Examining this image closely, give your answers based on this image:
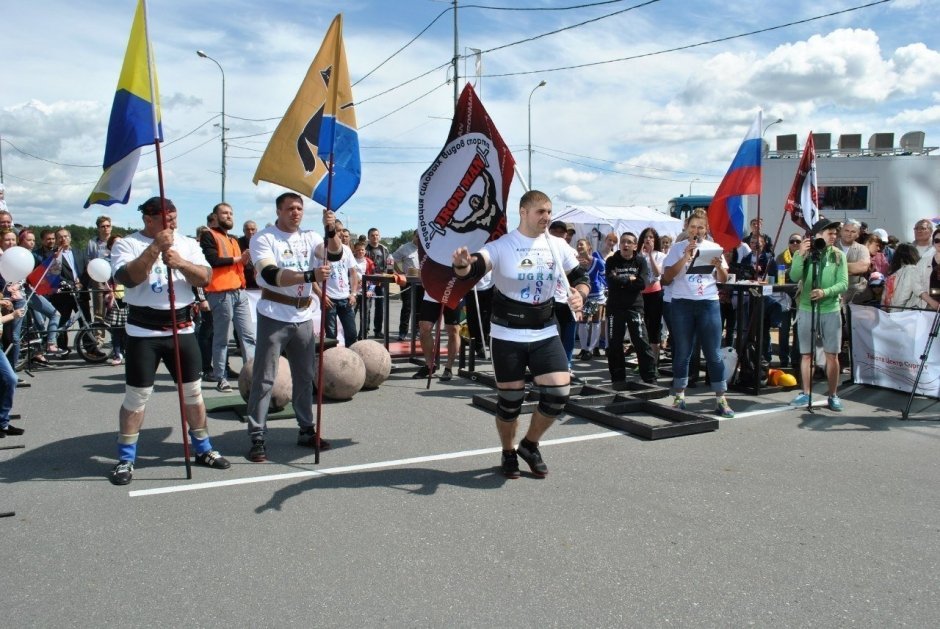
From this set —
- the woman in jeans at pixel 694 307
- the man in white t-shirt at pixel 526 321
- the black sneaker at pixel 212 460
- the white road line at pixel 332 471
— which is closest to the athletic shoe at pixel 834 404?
the woman in jeans at pixel 694 307

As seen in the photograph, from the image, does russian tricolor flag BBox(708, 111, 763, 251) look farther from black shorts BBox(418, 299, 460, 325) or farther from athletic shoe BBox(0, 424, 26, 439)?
athletic shoe BBox(0, 424, 26, 439)

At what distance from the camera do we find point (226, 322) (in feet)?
28.8

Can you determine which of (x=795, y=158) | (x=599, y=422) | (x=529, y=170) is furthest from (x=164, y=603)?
(x=529, y=170)

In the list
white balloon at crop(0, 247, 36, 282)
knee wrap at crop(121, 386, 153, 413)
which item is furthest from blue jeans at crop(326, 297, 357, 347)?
knee wrap at crop(121, 386, 153, 413)

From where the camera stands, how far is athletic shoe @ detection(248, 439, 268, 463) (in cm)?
575

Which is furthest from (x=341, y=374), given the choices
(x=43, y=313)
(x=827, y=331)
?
(x=43, y=313)

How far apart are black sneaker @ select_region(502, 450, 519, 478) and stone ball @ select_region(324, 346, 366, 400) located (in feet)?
10.0

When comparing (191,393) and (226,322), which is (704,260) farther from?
(226,322)

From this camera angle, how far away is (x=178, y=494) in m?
4.96

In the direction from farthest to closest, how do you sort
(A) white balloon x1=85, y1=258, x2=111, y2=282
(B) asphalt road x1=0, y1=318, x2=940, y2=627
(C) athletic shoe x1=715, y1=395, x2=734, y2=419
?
(A) white balloon x1=85, y1=258, x2=111, y2=282
(C) athletic shoe x1=715, y1=395, x2=734, y2=419
(B) asphalt road x1=0, y1=318, x2=940, y2=627

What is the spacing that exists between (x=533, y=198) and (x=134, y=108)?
114 inches

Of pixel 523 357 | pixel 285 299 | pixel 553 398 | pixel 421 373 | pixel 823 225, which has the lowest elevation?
pixel 421 373

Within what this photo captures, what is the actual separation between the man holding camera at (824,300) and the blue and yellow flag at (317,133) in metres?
5.11

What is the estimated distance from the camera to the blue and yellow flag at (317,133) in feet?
18.2
